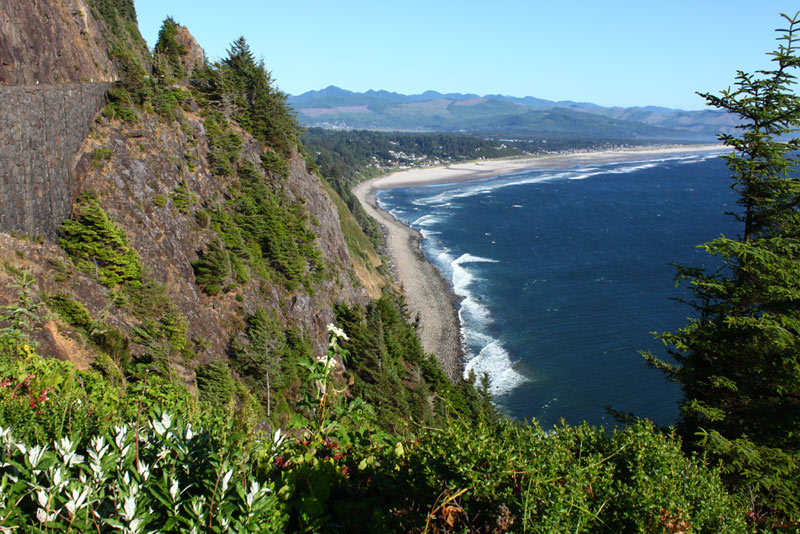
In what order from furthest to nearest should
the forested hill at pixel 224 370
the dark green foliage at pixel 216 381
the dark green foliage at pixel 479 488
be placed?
the dark green foliage at pixel 216 381 < the dark green foliage at pixel 479 488 < the forested hill at pixel 224 370

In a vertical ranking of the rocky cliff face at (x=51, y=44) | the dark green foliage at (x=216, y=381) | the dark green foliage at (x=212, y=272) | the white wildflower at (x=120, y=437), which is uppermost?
the rocky cliff face at (x=51, y=44)

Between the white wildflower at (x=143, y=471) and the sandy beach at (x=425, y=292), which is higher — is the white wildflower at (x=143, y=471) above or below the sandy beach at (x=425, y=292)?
above

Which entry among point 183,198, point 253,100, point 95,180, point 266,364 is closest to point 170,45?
point 253,100

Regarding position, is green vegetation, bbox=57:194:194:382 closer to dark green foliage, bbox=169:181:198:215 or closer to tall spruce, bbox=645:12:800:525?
dark green foliage, bbox=169:181:198:215

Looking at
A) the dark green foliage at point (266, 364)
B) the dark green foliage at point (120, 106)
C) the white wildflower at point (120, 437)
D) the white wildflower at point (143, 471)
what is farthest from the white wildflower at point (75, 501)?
the dark green foliage at point (120, 106)

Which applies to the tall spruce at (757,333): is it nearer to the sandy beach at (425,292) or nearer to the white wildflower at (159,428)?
the white wildflower at (159,428)

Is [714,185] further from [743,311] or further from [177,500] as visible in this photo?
[177,500]

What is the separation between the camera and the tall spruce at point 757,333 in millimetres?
8281

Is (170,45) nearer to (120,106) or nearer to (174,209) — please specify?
(120,106)

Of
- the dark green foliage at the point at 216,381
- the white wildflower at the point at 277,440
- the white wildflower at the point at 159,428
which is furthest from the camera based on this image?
the dark green foliage at the point at 216,381

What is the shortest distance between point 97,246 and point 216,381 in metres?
6.94

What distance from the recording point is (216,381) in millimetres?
18766

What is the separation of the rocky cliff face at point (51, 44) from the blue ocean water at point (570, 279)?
33.1 metres

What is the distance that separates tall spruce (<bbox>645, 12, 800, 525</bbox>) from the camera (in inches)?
326
